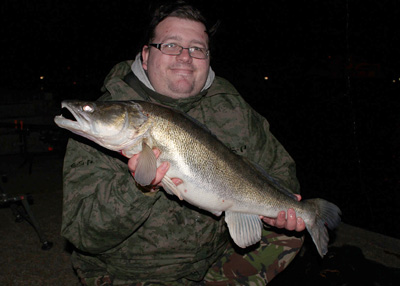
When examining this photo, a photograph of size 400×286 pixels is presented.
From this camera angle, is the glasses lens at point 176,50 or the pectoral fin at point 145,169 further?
the glasses lens at point 176,50

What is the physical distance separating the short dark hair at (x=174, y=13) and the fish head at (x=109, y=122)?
3.58 ft

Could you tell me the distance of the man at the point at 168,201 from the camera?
93.3 inches

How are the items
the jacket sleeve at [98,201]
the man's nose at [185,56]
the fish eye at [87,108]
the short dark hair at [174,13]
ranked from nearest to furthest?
the fish eye at [87,108] → the jacket sleeve at [98,201] → the man's nose at [185,56] → the short dark hair at [174,13]

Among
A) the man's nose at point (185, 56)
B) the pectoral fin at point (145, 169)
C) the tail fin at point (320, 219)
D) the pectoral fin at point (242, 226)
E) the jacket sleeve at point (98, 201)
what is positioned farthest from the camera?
the man's nose at point (185, 56)

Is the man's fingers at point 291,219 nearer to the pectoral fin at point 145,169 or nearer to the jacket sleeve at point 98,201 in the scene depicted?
the jacket sleeve at point 98,201

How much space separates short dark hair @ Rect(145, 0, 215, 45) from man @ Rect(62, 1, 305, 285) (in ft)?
0.03

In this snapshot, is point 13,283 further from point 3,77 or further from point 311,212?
point 3,77

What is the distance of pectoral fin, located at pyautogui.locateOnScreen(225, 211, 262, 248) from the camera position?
2.59 meters

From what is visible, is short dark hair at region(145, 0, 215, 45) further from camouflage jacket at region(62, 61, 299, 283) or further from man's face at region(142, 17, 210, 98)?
camouflage jacket at region(62, 61, 299, 283)

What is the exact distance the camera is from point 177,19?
2934 millimetres

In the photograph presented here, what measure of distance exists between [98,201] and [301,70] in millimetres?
45989

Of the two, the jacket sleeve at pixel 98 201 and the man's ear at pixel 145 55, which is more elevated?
the man's ear at pixel 145 55

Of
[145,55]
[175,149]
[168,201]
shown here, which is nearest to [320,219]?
[168,201]

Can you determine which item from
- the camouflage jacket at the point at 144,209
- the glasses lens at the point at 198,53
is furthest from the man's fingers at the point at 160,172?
the glasses lens at the point at 198,53
